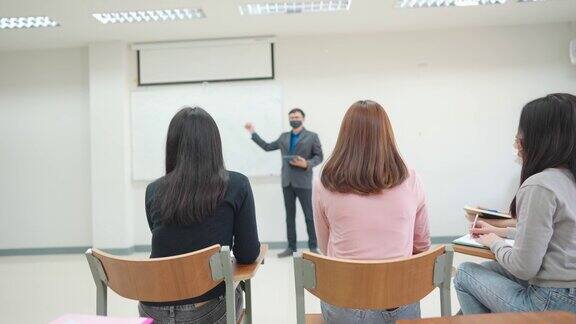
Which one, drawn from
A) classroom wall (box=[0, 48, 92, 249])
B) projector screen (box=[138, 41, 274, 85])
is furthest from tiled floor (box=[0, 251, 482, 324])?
projector screen (box=[138, 41, 274, 85])

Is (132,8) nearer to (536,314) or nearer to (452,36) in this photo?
(452,36)

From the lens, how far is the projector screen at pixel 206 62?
4250mm

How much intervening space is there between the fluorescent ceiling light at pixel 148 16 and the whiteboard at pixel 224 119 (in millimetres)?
818

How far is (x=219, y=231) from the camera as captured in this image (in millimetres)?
1335

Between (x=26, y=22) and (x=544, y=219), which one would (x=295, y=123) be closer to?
(x=26, y=22)

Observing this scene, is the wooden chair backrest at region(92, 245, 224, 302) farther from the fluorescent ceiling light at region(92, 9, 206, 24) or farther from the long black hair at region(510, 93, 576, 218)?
the fluorescent ceiling light at region(92, 9, 206, 24)

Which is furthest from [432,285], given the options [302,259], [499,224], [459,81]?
[459,81]

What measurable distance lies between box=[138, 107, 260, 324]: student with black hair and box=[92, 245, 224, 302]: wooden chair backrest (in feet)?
0.35

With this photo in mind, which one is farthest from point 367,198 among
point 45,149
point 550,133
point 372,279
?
point 45,149

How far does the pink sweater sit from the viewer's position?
1187 mm

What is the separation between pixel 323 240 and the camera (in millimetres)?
1423

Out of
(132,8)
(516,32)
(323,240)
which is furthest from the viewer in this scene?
(516,32)

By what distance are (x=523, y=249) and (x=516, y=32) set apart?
388 cm

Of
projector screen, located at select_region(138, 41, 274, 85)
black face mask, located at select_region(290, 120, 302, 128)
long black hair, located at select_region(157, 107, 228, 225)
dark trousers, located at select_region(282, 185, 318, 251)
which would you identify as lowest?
dark trousers, located at select_region(282, 185, 318, 251)
